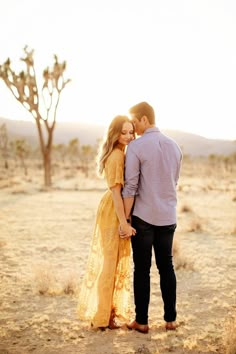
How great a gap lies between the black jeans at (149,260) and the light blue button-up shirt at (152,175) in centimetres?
9

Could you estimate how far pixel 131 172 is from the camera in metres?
2.99

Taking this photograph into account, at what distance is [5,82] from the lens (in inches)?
712

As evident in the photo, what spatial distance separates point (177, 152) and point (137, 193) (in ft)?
1.54

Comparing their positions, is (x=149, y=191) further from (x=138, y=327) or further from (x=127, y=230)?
(x=138, y=327)

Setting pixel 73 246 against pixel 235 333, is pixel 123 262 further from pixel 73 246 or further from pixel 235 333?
pixel 73 246

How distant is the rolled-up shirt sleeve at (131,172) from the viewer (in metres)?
2.98

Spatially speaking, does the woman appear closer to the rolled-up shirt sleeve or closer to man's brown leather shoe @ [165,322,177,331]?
the rolled-up shirt sleeve

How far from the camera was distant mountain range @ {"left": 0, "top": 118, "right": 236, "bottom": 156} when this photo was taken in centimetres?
12533

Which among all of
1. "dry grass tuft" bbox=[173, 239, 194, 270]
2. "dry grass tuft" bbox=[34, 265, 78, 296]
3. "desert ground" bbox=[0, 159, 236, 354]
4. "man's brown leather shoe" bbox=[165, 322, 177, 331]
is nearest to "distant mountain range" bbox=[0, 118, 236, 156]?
"desert ground" bbox=[0, 159, 236, 354]

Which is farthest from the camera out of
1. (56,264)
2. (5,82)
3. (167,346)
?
(5,82)

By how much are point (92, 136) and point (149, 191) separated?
5378 inches

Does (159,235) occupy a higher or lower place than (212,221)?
higher

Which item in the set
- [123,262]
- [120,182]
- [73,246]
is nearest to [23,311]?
[123,262]

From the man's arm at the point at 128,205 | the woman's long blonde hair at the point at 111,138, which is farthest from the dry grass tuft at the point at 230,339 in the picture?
the woman's long blonde hair at the point at 111,138
